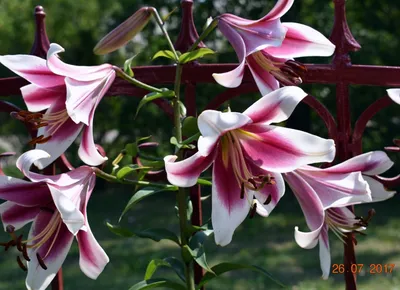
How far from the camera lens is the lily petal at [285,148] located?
0.83 metres

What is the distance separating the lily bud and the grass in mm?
3071

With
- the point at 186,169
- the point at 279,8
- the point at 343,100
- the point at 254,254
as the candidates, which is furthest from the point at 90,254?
the point at 254,254

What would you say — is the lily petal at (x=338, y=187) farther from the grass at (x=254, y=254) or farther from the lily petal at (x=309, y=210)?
the grass at (x=254, y=254)

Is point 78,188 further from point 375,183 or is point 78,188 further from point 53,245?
point 375,183

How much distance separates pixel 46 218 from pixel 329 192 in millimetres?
345

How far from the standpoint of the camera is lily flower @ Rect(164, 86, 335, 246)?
0.82 metres

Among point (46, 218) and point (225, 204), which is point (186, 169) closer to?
point (225, 204)

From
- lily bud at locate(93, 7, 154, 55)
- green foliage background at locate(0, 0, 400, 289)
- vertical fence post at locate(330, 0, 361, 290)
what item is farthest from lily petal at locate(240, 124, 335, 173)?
green foliage background at locate(0, 0, 400, 289)

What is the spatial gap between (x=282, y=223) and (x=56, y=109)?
495cm

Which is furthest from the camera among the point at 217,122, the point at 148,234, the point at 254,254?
the point at 254,254

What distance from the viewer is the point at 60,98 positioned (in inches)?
37.1

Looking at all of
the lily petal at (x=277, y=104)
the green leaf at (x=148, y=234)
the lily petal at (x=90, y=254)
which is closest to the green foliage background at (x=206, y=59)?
the green leaf at (x=148, y=234)

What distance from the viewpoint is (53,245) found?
90cm

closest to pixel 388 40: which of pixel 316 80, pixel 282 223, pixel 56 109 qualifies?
pixel 282 223
